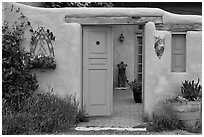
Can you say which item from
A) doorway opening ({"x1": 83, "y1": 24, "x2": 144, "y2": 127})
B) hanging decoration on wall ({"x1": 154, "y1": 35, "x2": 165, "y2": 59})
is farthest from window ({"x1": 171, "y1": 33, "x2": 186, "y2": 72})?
doorway opening ({"x1": 83, "y1": 24, "x2": 144, "y2": 127})

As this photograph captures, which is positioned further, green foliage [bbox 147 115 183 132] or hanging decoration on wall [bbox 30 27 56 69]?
hanging decoration on wall [bbox 30 27 56 69]

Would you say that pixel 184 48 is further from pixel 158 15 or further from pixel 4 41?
pixel 4 41

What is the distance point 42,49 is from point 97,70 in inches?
45.7

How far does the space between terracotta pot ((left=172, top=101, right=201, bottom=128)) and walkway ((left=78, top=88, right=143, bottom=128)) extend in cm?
86

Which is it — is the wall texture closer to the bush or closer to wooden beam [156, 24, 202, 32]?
wooden beam [156, 24, 202, 32]

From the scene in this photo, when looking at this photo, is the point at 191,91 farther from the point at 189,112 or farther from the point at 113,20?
the point at 113,20

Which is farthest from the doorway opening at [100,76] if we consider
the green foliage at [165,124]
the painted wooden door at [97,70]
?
the green foliage at [165,124]

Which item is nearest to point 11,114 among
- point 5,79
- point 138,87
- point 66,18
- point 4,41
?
point 5,79

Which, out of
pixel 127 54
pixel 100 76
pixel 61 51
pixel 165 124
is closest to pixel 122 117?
pixel 100 76

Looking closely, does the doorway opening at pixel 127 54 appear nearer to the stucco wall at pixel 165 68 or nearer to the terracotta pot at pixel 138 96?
the terracotta pot at pixel 138 96

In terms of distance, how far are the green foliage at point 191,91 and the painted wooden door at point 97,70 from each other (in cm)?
150

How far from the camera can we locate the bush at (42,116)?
546 cm

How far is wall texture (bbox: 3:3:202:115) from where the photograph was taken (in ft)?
21.3

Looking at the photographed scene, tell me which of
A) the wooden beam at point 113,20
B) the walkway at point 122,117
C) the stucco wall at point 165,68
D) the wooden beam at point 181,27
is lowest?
the walkway at point 122,117
